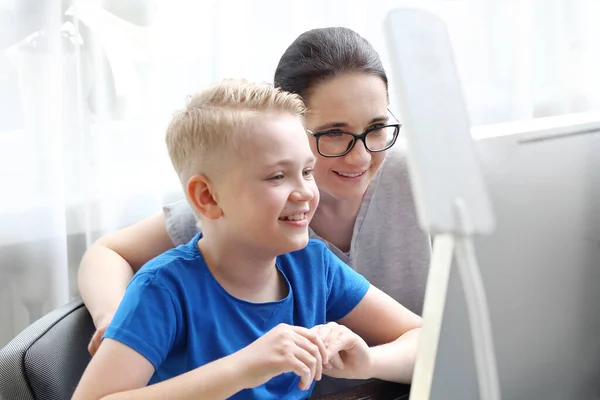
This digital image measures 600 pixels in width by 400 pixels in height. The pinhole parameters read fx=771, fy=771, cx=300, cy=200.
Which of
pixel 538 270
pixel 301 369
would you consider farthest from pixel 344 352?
pixel 538 270

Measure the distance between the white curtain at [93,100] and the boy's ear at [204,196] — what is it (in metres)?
0.64

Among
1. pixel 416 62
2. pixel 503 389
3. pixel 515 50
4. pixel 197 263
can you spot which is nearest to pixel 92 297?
pixel 197 263

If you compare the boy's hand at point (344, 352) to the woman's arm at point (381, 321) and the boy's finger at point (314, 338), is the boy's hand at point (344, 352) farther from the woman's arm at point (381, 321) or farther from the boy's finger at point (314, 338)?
the woman's arm at point (381, 321)

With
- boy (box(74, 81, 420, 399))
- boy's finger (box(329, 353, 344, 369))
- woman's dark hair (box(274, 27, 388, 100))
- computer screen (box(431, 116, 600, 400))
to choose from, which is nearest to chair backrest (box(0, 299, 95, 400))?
boy (box(74, 81, 420, 399))

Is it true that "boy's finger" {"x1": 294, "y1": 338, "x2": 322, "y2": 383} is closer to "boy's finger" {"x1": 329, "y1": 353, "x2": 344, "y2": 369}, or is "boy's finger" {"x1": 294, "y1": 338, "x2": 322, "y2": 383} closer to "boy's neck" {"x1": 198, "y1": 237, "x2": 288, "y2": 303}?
"boy's finger" {"x1": 329, "y1": 353, "x2": 344, "y2": 369}

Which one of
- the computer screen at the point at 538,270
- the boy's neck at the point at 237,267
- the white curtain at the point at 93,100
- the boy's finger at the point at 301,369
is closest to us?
the computer screen at the point at 538,270

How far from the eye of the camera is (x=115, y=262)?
1303 millimetres

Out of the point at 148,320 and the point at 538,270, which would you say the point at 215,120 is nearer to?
the point at 148,320

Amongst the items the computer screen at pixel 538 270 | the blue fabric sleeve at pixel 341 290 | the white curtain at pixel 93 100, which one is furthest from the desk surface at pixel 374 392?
the white curtain at pixel 93 100

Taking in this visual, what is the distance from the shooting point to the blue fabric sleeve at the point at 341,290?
1.14 m

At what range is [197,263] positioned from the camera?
101 centimetres

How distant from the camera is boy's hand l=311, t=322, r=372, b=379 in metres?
0.89

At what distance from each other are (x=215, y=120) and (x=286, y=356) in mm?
338

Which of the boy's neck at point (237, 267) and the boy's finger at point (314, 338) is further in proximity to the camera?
the boy's neck at point (237, 267)
